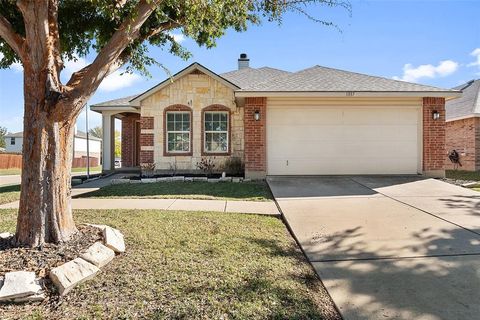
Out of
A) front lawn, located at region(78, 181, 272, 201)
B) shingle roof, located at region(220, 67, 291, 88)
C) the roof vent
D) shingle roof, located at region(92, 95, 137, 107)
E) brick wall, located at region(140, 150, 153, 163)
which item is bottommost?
front lawn, located at region(78, 181, 272, 201)

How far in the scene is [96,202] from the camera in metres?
7.50

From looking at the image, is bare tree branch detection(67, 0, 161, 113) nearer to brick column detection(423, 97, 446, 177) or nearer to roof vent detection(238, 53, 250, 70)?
brick column detection(423, 97, 446, 177)

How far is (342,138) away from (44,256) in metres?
9.76

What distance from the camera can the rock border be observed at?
302 cm

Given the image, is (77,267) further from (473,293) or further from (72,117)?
(473,293)

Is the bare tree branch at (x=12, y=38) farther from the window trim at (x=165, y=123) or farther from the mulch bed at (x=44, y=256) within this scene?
the window trim at (x=165, y=123)

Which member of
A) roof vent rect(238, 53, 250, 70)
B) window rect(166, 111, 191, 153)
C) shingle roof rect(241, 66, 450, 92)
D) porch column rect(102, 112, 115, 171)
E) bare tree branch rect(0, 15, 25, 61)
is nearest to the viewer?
bare tree branch rect(0, 15, 25, 61)

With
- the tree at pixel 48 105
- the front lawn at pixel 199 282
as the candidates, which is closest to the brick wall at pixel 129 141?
the front lawn at pixel 199 282

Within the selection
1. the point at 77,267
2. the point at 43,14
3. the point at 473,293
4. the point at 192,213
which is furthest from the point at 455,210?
the point at 43,14

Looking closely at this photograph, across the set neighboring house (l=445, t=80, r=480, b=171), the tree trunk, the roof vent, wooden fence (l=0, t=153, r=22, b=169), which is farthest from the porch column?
wooden fence (l=0, t=153, r=22, b=169)

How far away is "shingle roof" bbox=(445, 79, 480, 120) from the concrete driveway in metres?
8.70

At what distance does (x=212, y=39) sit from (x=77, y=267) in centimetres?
526

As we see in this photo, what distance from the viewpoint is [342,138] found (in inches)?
435

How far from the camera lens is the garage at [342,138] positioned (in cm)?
1095
